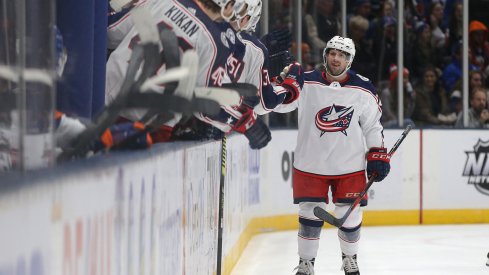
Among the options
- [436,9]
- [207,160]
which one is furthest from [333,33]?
[207,160]

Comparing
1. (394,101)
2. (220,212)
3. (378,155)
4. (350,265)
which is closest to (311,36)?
(394,101)

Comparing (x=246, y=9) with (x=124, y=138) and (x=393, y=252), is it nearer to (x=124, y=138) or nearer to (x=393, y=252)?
(x=124, y=138)

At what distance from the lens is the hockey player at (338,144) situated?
4.72m

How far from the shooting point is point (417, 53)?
27.0 ft

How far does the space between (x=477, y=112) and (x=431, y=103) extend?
391 millimetres

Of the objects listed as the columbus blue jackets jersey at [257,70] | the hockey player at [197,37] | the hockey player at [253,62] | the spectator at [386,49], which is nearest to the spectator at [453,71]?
the spectator at [386,49]

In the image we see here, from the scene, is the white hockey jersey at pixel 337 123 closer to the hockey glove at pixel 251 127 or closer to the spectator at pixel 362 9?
the hockey glove at pixel 251 127

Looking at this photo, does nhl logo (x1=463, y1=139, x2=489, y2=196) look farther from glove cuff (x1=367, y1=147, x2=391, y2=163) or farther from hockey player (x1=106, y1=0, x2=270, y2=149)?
hockey player (x1=106, y1=0, x2=270, y2=149)

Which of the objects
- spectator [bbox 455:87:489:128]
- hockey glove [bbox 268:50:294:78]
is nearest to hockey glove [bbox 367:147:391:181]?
hockey glove [bbox 268:50:294:78]

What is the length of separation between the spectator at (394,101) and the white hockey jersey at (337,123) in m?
3.08

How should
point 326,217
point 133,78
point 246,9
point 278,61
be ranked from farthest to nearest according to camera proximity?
1. point 326,217
2. point 278,61
3. point 246,9
4. point 133,78

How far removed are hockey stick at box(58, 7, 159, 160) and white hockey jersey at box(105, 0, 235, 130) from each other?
0.90 meters

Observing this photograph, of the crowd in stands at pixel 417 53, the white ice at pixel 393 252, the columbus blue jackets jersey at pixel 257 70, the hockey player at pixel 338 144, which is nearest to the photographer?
the columbus blue jackets jersey at pixel 257 70

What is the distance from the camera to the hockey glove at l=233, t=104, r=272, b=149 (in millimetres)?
3723
